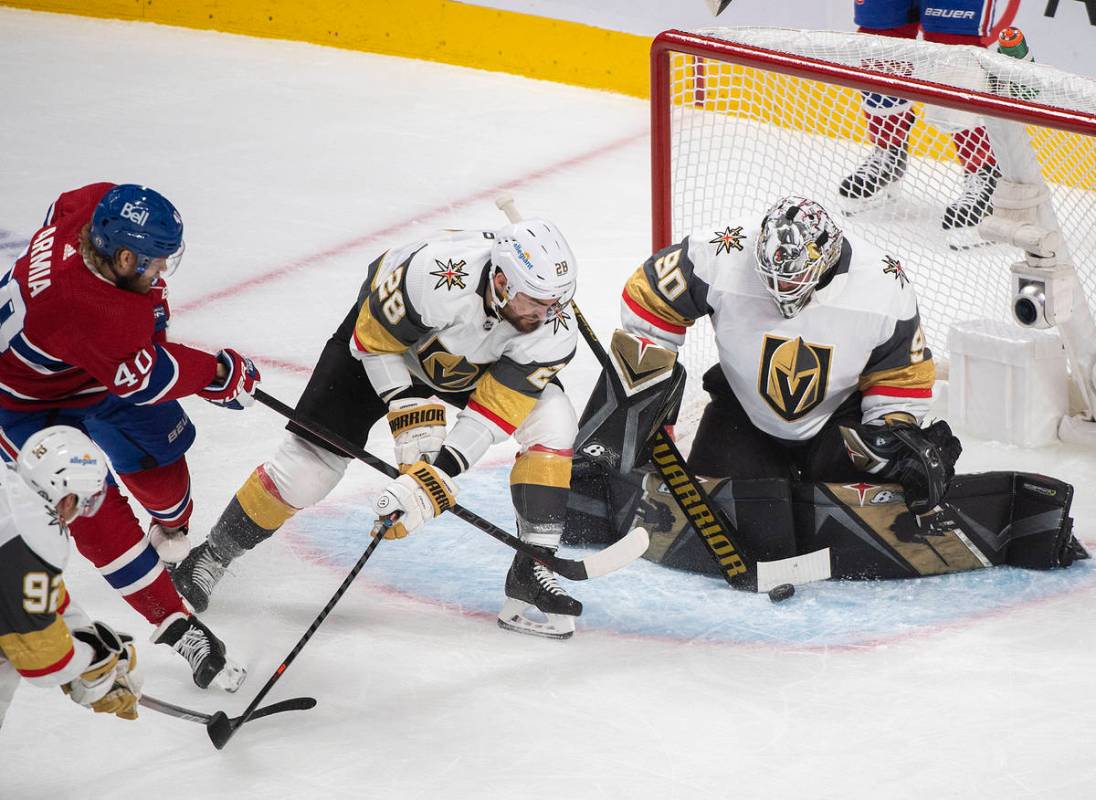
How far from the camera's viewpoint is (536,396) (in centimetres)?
312

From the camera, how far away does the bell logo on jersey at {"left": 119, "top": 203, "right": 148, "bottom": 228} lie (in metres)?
2.73

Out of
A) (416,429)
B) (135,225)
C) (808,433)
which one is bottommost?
(808,433)

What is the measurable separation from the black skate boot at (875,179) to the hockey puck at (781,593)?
1579 mm

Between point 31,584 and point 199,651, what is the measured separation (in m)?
0.65

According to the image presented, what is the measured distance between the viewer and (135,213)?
2.74 metres

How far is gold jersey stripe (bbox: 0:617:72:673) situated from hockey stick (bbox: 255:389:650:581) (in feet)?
2.68

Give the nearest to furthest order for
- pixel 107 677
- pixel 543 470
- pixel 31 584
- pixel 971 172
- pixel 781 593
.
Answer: pixel 31 584, pixel 107 677, pixel 543 470, pixel 781 593, pixel 971 172

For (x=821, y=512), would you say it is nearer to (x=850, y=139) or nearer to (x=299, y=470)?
(x=299, y=470)

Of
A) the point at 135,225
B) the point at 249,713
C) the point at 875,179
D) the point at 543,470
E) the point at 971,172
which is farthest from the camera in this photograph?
the point at 875,179

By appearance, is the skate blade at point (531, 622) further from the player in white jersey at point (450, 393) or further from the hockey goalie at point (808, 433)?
the hockey goalie at point (808, 433)

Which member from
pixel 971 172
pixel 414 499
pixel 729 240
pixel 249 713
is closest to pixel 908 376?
pixel 729 240

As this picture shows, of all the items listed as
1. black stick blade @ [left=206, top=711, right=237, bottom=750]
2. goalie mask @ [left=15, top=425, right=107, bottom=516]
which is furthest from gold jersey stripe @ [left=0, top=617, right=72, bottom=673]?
black stick blade @ [left=206, top=711, right=237, bottom=750]

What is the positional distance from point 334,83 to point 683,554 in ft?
14.1

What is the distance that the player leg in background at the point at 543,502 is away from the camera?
10.4 feet
